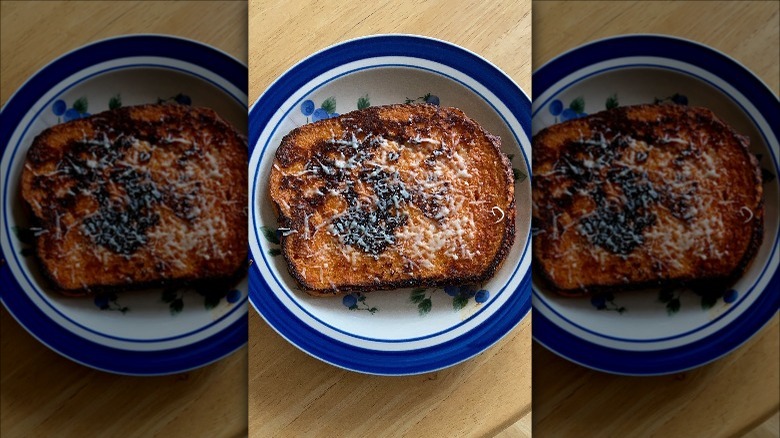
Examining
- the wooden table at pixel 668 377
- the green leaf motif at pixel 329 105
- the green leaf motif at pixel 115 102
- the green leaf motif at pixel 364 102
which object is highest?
the green leaf motif at pixel 115 102

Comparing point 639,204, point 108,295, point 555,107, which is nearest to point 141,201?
point 108,295

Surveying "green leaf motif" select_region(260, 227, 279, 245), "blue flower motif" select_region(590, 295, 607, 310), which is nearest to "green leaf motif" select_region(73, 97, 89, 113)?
"green leaf motif" select_region(260, 227, 279, 245)

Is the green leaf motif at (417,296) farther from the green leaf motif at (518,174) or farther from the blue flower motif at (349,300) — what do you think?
the green leaf motif at (518,174)

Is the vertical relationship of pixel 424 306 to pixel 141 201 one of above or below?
below

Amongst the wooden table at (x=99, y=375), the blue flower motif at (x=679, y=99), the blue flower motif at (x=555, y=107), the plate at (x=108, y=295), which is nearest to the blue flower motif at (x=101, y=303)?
the plate at (x=108, y=295)

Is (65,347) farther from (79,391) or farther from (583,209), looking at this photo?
→ (583,209)

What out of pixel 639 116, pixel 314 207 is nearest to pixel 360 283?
pixel 314 207

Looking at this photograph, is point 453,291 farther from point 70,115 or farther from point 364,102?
point 70,115
